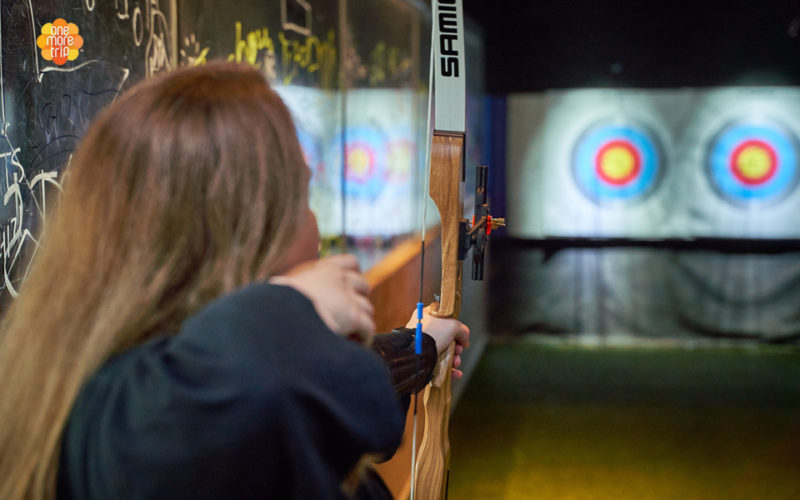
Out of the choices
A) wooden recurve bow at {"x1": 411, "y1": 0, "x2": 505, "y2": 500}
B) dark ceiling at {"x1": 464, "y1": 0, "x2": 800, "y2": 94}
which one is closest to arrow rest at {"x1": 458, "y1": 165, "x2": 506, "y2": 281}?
wooden recurve bow at {"x1": 411, "y1": 0, "x2": 505, "y2": 500}

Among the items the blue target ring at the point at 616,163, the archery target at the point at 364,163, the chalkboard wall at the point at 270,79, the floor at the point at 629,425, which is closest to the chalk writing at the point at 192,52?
the chalkboard wall at the point at 270,79

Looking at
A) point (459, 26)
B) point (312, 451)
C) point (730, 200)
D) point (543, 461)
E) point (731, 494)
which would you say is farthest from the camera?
point (730, 200)

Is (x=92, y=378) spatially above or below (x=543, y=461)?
above

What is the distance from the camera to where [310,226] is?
0.56m

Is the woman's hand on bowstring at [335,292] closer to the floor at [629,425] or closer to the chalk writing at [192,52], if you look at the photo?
the chalk writing at [192,52]

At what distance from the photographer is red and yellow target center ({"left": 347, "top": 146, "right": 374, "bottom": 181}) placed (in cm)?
227

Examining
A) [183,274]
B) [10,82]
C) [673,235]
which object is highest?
[10,82]

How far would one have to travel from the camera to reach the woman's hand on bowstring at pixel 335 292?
0.48 metres

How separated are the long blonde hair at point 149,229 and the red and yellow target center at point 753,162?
4.35 metres

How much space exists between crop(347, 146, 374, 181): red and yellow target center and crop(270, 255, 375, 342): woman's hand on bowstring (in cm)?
174

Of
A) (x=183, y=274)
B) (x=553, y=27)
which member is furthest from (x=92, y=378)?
(x=553, y=27)

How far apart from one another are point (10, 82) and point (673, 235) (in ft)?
13.3

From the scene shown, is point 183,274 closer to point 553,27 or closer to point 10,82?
point 10,82

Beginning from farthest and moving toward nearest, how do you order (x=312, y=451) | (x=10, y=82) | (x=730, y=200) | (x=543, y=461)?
(x=730, y=200)
(x=543, y=461)
(x=10, y=82)
(x=312, y=451)
